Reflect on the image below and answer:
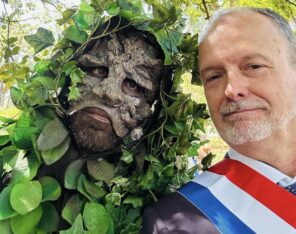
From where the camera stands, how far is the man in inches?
44.4

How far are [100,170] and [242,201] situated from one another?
456 millimetres

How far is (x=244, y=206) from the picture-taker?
3.89 ft

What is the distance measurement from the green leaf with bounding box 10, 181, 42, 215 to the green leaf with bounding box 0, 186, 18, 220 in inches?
1.1

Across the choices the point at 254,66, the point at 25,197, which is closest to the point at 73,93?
the point at 25,197

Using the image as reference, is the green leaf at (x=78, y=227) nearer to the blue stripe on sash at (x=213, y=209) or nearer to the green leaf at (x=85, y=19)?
the blue stripe on sash at (x=213, y=209)

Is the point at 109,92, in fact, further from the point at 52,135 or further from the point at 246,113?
the point at 246,113

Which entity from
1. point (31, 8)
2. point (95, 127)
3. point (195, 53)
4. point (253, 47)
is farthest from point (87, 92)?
point (31, 8)

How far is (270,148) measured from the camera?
1.27 metres

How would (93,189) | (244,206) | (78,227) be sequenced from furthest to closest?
1. (244,206)
2. (93,189)
3. (78,227)

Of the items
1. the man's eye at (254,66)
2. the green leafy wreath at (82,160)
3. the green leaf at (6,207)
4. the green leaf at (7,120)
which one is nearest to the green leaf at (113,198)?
the green leafy wreath at (82,160)

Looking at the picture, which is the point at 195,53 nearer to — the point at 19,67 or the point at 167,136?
the point at 167,136

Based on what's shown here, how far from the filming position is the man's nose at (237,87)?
1167 mm

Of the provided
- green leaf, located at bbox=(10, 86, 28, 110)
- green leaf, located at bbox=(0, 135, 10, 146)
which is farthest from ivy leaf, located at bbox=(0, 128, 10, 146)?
green leaf, located at bbox=(10, 86, 28, 110)

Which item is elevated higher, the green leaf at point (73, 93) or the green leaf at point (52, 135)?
the green leaf at point (73, 93)
